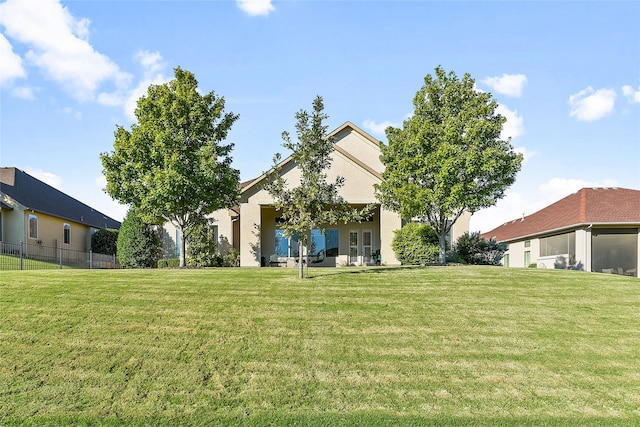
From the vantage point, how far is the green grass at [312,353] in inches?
256

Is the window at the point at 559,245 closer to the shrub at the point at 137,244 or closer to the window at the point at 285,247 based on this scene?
the window at the point at 285,247

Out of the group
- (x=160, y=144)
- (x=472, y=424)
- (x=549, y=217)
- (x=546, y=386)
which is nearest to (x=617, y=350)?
(x=546, y=386)

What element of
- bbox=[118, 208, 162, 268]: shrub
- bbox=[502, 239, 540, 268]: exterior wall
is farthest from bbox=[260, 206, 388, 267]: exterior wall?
bbox=[502, 239, 540, 268]: exterior wall

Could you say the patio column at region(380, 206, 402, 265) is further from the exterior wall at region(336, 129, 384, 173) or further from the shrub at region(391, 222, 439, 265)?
the exterior wall at region(336, 129, 384, 173)

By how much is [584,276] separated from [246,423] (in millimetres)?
14540

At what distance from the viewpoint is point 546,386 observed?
741 cm

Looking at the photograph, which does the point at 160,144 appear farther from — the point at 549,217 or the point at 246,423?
the point at 549,217

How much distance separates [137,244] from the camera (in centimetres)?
2058

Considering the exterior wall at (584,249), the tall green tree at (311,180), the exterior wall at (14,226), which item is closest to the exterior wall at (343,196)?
the tall green tree at (311,180)

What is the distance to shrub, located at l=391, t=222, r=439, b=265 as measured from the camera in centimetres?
2048

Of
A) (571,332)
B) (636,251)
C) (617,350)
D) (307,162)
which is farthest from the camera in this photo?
(636,251)

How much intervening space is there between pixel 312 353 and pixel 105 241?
27.2 meters

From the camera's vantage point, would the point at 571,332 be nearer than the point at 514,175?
Yes

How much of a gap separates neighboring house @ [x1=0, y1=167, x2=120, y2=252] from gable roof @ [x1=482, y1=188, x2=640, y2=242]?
98.9ft
